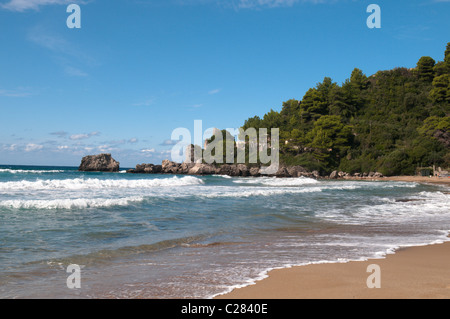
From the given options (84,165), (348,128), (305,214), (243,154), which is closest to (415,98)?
(348,128)

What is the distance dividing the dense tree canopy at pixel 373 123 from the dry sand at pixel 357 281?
159 feet

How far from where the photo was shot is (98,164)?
78.4 m

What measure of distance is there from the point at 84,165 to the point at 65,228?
250ft

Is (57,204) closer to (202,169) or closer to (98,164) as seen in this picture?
(202,169)

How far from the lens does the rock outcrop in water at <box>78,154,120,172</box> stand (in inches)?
3066

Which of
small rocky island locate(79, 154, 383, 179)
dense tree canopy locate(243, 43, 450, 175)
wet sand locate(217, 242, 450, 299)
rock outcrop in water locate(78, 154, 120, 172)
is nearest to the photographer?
wet sand locate(217, 242, 450, 299)

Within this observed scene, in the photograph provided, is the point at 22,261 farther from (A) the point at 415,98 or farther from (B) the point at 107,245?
(A) the point at 415,98

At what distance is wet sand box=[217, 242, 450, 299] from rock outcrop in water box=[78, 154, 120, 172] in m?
78.9

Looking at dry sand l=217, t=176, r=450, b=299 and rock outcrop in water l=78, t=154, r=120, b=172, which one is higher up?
rock outcrop in water l=78, t=154, r=120, b=172

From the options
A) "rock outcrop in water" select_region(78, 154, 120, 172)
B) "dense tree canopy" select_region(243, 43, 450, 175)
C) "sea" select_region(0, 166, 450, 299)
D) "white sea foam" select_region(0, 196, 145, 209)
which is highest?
"dense tree canopy" select_region(243, 43, 450, 175)

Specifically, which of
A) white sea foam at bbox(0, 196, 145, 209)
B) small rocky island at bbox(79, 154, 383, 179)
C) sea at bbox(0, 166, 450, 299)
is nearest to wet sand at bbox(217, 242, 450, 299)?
sea at bbox(0, 166, 450, 299)

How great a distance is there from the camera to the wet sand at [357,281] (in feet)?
11.7

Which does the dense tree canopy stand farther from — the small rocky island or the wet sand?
the wet sand

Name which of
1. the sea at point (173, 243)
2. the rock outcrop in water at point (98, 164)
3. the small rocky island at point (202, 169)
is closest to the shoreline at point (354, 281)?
the sea at point (173, 243)
